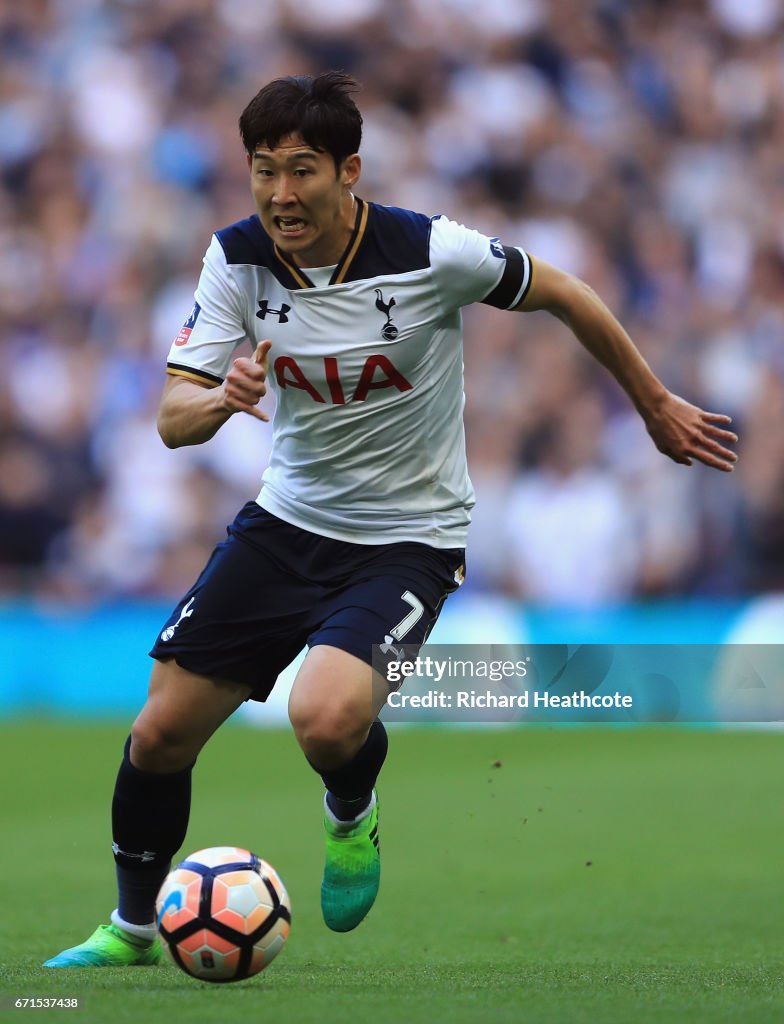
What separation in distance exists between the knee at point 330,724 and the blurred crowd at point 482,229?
7.62 m

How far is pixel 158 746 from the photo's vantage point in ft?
15.5

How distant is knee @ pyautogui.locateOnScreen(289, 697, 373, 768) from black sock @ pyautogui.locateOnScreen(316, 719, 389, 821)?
1.08 feet

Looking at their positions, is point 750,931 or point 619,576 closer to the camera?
point 750,931

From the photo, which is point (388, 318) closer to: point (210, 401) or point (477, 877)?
point (210, 401)

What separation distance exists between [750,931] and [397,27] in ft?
35.9

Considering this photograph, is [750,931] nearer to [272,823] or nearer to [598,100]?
[272,823]

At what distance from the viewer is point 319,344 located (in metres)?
4.69

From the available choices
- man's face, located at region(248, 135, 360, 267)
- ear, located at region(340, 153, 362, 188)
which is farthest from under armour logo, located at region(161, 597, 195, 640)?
ear, located at region(340, 153, 362, 188)

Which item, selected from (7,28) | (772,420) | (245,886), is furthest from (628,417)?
(245,886)

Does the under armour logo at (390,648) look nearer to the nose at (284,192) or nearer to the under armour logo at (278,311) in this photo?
the under armour logo at (278,311)

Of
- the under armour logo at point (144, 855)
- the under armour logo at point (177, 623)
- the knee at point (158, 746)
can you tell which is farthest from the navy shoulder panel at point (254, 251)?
the under armour logo at point (144, 855)

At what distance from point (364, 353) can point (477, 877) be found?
2891mm

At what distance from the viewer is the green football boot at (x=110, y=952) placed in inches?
187

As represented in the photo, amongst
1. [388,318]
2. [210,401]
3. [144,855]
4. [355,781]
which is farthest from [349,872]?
[388,318]
